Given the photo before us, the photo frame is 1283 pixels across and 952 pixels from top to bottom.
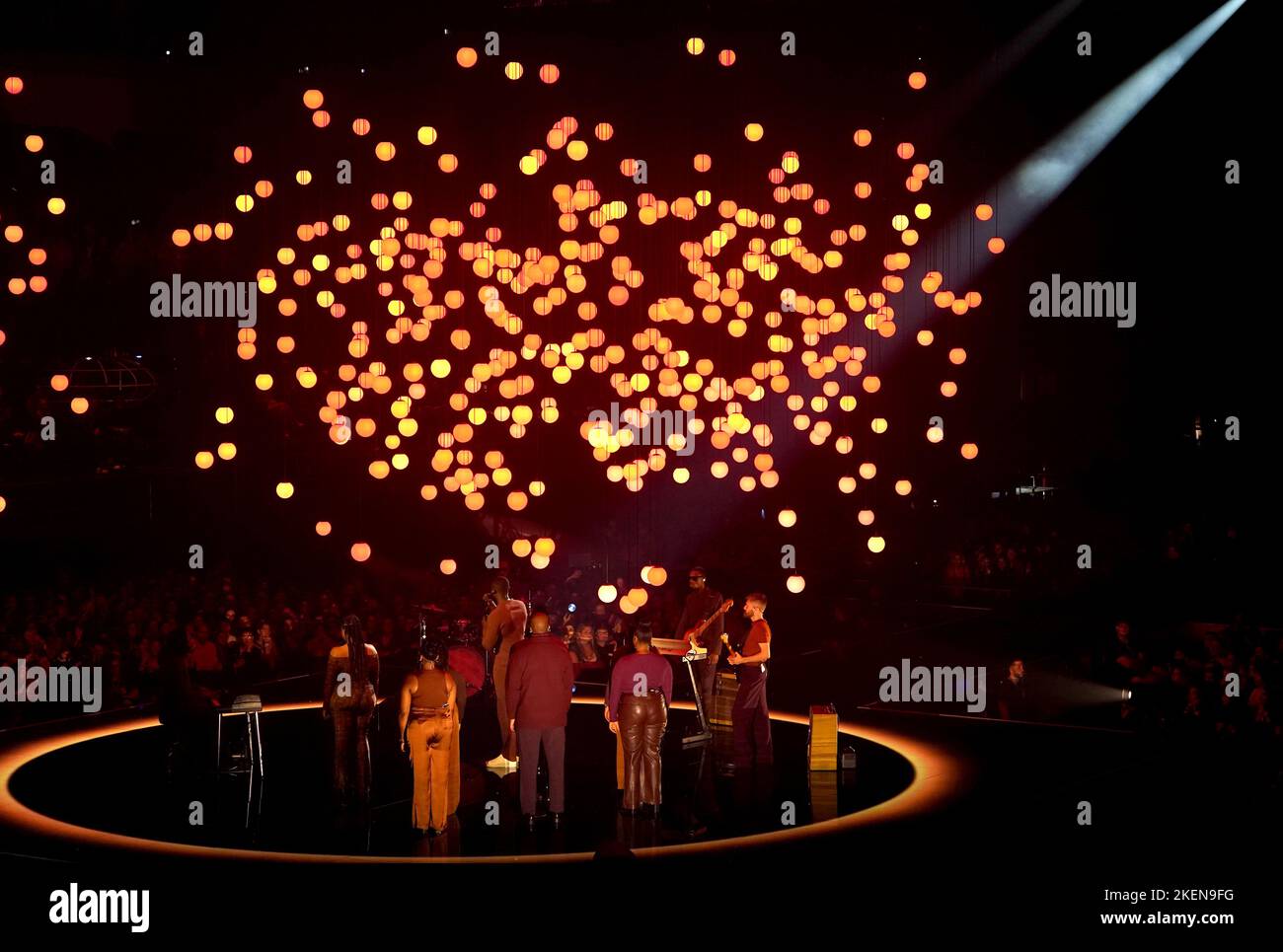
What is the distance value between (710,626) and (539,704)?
7.37ft

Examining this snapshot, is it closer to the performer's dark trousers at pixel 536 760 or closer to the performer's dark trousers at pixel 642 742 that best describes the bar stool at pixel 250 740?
the performer's dark trousers at pixel 536 760

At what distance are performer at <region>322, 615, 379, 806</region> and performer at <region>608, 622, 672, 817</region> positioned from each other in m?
1.38

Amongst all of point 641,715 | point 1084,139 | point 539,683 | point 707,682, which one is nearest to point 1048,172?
point 1084,139

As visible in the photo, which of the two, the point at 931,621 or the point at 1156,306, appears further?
the point at 1156,306

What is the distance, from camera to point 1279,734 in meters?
9.07

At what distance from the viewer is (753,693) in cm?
931

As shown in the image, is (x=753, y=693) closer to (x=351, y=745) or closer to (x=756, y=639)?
(x=756, y=639)

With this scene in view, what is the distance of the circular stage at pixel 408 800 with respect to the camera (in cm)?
748

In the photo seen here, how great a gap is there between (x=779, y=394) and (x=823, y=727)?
1097 centimetres
